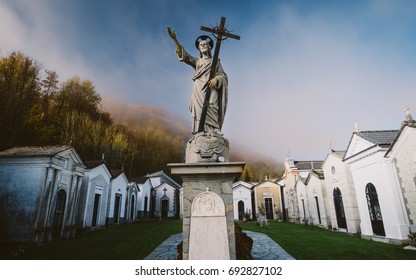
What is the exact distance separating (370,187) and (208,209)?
30.4 feet

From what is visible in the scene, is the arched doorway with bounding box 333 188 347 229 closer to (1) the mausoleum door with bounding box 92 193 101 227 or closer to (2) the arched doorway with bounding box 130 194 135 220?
(1) the mausoleum door with bounding box 92 193 101 227

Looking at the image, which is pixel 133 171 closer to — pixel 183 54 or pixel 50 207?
pixel 50 207

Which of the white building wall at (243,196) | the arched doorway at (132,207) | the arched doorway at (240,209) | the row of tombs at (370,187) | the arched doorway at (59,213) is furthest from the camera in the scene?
the white building wall at (243,196)

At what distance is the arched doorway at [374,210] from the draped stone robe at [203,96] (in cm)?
877

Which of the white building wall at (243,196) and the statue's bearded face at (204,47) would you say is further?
the white building wall at (243,196)

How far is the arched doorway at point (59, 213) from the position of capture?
28.4ft

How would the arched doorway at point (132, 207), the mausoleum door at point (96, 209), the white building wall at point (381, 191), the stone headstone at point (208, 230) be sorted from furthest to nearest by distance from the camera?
the arched doorway at point (132, 207)
the mausoleum door at point (96, 209)
the white building wall at point (381, 191)
the stone headstone at point (208, 230)

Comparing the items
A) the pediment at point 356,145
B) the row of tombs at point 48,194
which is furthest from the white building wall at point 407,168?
the row of tombs at point 48,194

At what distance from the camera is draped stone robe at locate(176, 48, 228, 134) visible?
289 cm

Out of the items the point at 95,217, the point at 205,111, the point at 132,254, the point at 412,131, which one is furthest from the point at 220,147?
the point at 95,217

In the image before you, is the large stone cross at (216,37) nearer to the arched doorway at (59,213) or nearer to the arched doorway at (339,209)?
the arched doorway at (59,213)

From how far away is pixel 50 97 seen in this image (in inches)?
496

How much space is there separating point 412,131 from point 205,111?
302 inches

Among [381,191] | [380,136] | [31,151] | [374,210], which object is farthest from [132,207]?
[380,136]
